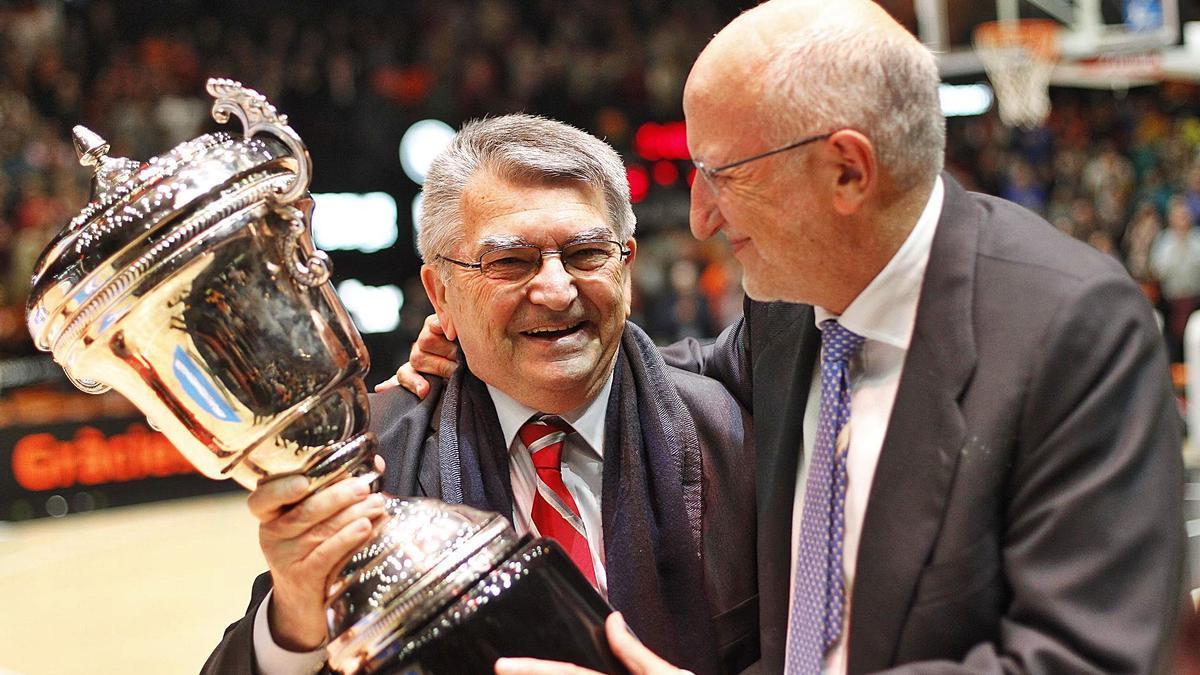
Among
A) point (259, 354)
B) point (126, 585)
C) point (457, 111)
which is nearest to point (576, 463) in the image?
point (259, 354)

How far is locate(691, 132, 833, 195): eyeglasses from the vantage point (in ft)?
5.02

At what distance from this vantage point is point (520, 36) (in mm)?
13125

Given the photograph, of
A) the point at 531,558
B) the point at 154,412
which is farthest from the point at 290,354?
the point at 531,558

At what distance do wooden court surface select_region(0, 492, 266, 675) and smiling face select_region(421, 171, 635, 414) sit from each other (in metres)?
3.87

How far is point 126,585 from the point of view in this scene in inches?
270

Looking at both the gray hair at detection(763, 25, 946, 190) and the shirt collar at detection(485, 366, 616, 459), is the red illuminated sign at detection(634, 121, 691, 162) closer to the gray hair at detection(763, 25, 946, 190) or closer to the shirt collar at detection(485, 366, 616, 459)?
the shirt collar at detection(485, 366, 616, 459)

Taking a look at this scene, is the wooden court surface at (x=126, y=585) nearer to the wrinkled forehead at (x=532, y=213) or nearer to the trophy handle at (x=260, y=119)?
the wrinkled forehead at (x=532, y=213)

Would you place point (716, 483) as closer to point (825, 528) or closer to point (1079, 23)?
point (825, 528)

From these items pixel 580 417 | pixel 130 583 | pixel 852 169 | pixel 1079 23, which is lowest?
pixel 130 583

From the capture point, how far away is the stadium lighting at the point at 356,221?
1175 centimetres

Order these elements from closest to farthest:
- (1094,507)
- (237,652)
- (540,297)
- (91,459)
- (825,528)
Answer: (1094,507)
(825,528)
(237,652)
(540,297)
(91,459)

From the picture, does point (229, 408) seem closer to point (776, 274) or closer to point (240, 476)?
point (240, 476)

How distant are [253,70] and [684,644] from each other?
10729 mm

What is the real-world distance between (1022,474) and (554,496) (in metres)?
0.87
